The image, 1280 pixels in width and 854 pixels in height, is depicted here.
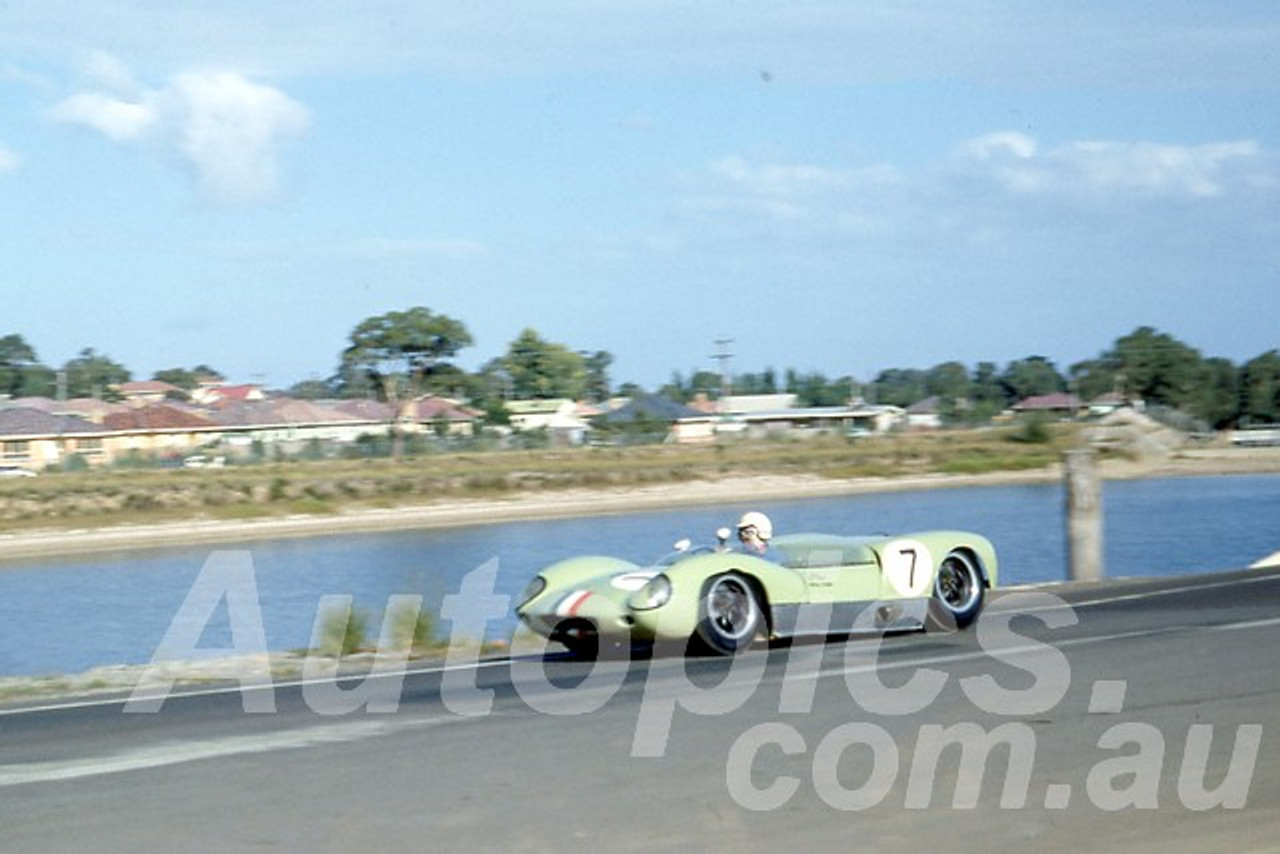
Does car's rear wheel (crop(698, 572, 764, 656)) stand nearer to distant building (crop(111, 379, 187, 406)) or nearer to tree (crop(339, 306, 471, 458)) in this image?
tree (crop(339, 306, 471, 458))

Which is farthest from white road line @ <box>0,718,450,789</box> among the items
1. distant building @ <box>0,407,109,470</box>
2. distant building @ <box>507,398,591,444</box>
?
distant building @ <box>507,398,591,444</box>

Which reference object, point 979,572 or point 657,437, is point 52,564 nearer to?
point 979,572

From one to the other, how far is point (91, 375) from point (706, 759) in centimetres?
16836

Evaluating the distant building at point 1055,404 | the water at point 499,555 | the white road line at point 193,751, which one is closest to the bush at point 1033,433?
the water at point 499,555

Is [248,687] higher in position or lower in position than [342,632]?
higher

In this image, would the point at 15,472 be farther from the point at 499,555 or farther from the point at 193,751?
the point at 193,751

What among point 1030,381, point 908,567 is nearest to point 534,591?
point 908,567

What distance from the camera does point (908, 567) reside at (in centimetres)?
1428

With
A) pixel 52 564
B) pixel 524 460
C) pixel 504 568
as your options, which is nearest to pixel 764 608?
pixel 504 568

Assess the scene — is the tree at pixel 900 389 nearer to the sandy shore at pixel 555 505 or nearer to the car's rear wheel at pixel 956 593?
the sandy shore at pixel 555 505

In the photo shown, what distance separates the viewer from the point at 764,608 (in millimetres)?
13531

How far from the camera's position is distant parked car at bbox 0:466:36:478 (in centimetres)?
8108

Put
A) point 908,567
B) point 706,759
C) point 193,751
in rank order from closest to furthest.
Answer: point 706,759
point 193,751
point 908,567

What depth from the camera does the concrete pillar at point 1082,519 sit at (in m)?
21.6
